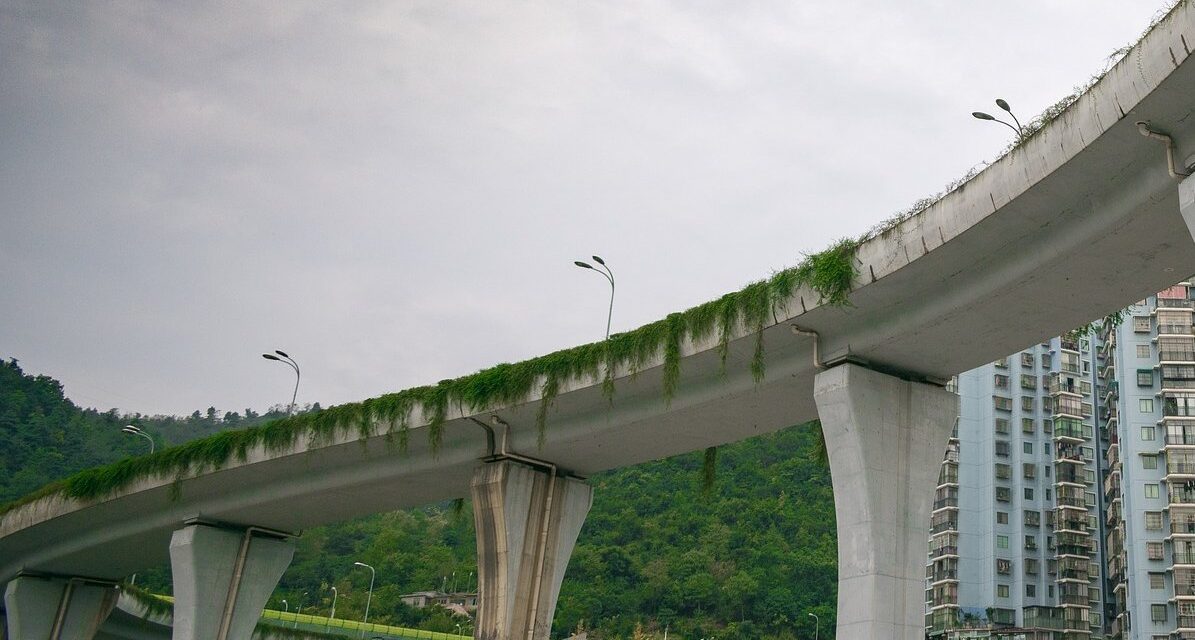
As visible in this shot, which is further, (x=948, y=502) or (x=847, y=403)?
(x=948, y=502)

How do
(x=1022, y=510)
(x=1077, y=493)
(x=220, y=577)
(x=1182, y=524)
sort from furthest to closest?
1. (x=1077, y=493)
2. (x=1022, y=510)
3. (x=1182, y=524)
4. (x=220, y=577)

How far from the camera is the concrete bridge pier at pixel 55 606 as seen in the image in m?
40.0

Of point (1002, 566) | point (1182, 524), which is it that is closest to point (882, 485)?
point (1182, 524)

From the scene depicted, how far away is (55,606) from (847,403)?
108 ft

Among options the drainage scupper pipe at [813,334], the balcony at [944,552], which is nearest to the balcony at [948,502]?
the balcony at [944,552]

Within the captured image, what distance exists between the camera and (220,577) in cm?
3350

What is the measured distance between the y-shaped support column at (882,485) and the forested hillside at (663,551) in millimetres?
59524

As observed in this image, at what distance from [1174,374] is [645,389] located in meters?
50.5

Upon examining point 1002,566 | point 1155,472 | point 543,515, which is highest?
point 1155,472

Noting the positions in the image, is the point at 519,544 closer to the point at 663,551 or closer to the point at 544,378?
the point at 544,378

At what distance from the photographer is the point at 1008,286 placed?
1648cm

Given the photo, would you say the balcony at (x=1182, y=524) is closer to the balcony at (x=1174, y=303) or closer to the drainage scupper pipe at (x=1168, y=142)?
the balcony at (x=1174, y=303)

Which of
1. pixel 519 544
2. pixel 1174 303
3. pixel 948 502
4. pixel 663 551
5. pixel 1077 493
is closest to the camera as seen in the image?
pixel 519 544

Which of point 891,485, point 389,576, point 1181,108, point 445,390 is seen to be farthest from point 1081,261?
point 389,576
